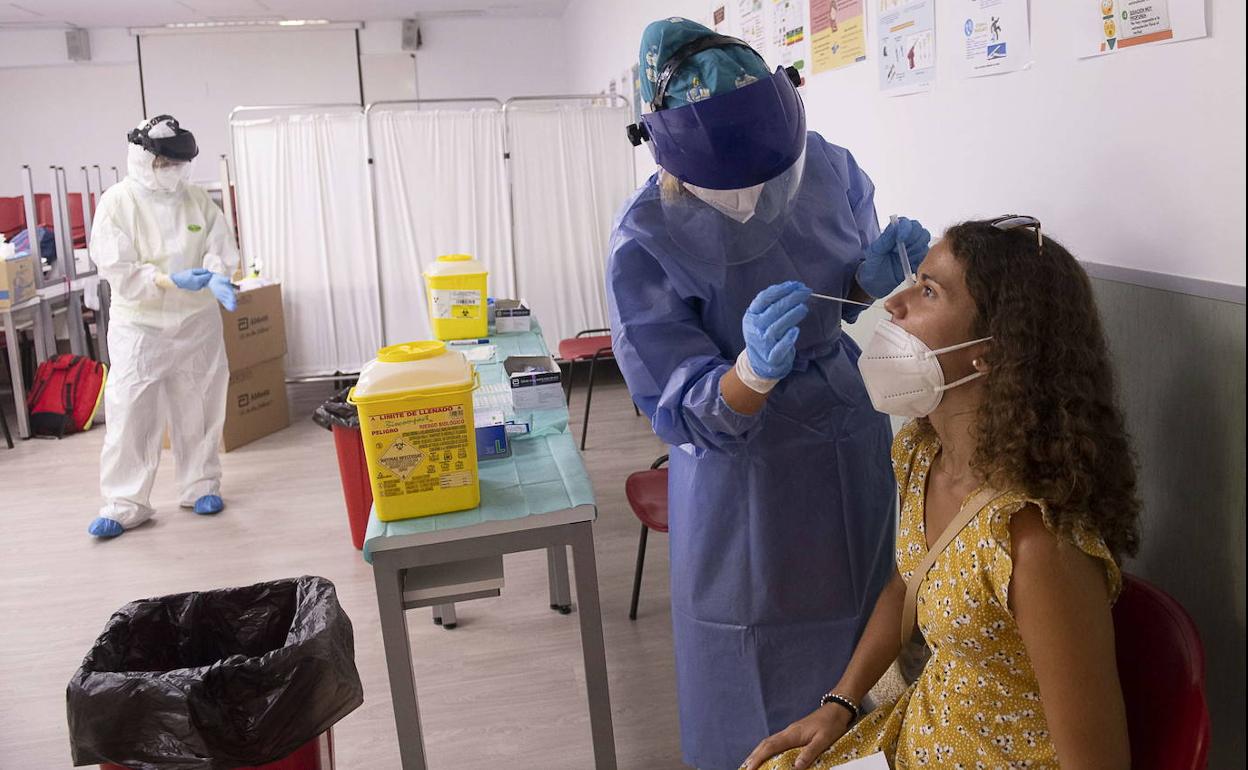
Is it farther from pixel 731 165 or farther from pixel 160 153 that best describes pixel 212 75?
pixel 731 165

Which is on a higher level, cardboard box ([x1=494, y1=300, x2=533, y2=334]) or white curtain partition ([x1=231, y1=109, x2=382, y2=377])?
white curtain partition ([x1=231, y1=109, x2=382, y2=377])

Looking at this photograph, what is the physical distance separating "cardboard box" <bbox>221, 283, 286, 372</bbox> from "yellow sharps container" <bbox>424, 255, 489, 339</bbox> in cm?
174

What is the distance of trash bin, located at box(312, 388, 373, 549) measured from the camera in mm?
3234

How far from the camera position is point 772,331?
1.18 m

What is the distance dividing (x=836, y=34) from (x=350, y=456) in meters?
2.06

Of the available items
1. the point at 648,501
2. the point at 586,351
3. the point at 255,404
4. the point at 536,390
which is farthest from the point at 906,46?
the point at 255,404

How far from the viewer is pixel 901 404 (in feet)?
3.93

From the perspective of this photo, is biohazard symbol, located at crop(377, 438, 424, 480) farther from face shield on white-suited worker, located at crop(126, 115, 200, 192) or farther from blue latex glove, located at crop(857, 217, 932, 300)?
face shield on white-suited worker, located at crop(126, 115, 200, 192)

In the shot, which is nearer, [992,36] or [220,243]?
[992,36]

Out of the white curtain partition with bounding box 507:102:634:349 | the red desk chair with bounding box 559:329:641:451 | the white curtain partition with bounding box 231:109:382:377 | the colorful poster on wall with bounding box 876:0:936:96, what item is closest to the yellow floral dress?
the colorful poster on wall with bounding box 876:0:936:96

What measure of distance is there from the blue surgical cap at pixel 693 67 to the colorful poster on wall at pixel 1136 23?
430 millimetres

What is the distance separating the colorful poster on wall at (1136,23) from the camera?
3.55ft

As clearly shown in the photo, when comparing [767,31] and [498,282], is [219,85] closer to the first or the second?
[498,282]

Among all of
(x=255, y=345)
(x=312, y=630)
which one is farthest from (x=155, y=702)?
(x=255, y=345)
